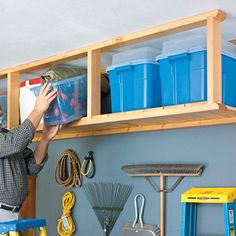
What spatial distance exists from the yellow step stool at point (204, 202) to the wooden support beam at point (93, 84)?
0.82 m

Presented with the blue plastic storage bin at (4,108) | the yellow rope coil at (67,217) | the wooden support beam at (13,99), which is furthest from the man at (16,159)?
the blue plastic storage bin at (4,108)

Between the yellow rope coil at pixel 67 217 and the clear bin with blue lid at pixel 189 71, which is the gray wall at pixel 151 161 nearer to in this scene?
the yellow rope coil at pixel 67 217

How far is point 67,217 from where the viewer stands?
4000 millimetres

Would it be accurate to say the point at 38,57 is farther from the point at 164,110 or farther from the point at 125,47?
the point at 164,110

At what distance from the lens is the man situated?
3.01 meters

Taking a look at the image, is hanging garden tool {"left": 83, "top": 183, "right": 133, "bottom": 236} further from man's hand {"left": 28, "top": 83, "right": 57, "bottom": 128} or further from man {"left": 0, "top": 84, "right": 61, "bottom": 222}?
man's hand {"left": 28, "top": 83, "right": 57, "bottom": 128}

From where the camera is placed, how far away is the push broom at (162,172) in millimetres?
3174

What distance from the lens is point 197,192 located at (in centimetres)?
303

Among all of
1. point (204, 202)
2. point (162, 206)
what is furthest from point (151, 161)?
point (204, 202)

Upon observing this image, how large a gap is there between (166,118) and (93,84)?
0.58 metres

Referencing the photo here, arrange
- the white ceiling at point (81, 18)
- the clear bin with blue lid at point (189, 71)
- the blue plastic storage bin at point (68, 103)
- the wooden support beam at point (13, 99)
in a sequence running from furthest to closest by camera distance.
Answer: the wooden support beam at point (13, 99), the blue plastic storage bin at point (68, 103), the clear bin with blue lid at point (189, 71), the white ceiling at point (81, 18)

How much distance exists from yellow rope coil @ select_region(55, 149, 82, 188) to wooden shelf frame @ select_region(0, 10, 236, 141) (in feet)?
0.75

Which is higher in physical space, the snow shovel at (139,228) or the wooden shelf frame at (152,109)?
the wooden shelf frame at (152,109)

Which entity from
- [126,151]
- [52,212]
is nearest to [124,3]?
[126,151]
